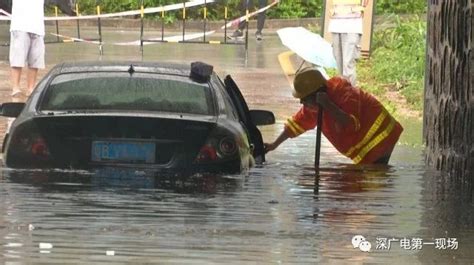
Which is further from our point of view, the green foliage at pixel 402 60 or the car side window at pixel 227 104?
the green foliage at pixel 402 60

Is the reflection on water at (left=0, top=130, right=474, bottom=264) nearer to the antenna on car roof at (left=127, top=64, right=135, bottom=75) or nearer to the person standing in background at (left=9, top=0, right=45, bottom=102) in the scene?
the antenna on car roof at (left=127, top=64, right=135, bottom=75)

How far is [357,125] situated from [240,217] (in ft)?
6.32

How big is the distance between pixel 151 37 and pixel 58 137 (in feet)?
65.0

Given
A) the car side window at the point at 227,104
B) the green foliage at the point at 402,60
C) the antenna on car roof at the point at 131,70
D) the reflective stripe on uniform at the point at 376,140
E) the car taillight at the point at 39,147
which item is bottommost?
the green foliage at the point at 402,60

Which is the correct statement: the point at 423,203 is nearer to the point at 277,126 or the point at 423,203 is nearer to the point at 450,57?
the point at 450,57

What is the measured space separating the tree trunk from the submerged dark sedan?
6.05 feet

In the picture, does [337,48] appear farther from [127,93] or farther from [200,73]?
[127,93]

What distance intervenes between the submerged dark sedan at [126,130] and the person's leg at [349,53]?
868 cm

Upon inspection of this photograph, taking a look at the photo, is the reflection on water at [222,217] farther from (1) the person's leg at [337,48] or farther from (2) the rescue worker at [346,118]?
(1) the person's leg at [337,48]

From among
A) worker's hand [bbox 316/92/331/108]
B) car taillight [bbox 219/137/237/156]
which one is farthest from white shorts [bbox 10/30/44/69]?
car taillight [bbox 219/137/237/156]

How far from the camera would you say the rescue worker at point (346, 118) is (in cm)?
955

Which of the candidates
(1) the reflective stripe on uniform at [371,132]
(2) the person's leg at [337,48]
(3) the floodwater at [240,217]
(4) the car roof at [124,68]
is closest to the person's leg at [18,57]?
(2) the person's leg at [337,48]

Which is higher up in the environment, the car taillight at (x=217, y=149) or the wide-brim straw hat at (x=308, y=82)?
the wide-brim straw hat at (x=308, y=82)

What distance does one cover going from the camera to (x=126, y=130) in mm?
8398
